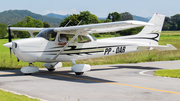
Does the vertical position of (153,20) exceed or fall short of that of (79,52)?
it exceeds it

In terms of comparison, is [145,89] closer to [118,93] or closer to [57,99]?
[118,93]

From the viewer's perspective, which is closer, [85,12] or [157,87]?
[157,87]

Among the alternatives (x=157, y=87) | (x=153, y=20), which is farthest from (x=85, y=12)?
(x=157, y=87)

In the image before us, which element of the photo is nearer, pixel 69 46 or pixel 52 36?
pixel 52 36

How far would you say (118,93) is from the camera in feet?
24.7

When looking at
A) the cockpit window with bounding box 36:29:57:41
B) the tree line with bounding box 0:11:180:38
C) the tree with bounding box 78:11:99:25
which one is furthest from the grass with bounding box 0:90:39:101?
the tree with bounding box 78:11:99:25

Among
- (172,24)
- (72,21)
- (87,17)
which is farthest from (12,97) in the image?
(172,24)

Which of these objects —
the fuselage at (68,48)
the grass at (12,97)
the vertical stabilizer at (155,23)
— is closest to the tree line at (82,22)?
the vertical stabilizer at (155,23)

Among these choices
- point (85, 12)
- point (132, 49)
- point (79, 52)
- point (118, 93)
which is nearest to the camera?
point (118, 93)

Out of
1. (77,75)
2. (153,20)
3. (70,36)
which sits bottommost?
(77,75)

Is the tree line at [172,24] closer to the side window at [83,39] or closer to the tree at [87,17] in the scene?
the tree at [87,17]

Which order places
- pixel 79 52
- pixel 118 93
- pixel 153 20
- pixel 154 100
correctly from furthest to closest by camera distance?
1. pixel 153 20
2. pixel 79 52
3. pixel 118 93
4. pixel 154 100

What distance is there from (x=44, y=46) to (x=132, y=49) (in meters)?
5.69

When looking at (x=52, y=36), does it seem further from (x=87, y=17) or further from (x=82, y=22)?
(x=87, y=17)
